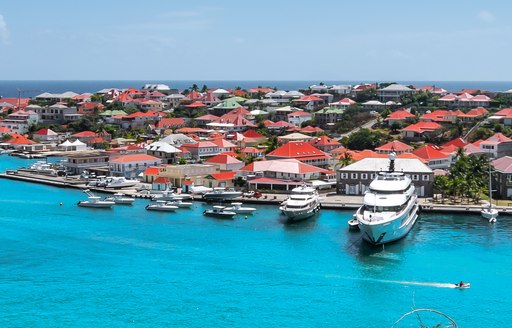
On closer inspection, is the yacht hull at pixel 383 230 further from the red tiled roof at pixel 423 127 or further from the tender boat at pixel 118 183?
the red tiled roof at pixel 423 127

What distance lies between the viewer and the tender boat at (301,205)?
151 ft

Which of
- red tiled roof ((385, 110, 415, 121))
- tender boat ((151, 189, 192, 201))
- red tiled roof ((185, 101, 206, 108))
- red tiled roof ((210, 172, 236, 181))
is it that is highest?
red tiled roof ((185, 101, 206, 108))

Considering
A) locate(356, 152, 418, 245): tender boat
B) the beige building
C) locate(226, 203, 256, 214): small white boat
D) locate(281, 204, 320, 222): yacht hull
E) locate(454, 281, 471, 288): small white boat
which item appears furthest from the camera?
the beige building

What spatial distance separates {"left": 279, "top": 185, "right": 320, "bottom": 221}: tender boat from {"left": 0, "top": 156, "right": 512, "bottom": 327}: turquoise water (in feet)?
2.51

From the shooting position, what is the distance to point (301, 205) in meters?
46.6

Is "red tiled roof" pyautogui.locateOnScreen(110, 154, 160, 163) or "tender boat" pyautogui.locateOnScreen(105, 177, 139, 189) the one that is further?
"red tiled roof" pyautogui.locateOnScreen(110, 154, 160, 163)

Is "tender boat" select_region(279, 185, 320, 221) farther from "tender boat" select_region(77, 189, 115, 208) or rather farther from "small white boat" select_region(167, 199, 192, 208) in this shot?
"tender boat" select_region(77, 189, 115, 208)

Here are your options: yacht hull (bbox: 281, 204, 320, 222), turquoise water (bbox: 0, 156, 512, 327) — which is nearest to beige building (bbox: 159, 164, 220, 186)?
turquoise water (bbox: 0, 156, 512, 327)

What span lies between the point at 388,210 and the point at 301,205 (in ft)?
22.3

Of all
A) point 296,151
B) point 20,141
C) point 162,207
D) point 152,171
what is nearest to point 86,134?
point 20,141

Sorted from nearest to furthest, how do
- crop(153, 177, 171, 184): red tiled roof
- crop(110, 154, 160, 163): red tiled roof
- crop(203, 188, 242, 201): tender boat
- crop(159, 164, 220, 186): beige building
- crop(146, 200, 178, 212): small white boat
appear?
crop(146, 200, 178, 212): small white boat, crop(203, 188, 242, 201): tender boat, crop(153, 177, 171, 184): red tiled roof, crop(159, 164, 220, 186): beige building, crop(110, 154, 160, 163): red tiled roof

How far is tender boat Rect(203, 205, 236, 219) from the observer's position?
158 feet

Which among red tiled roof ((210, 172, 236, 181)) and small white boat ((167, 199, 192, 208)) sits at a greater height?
red tiled roof ((210, 172, 236, 181))

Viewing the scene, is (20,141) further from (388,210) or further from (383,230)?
(383,230)
